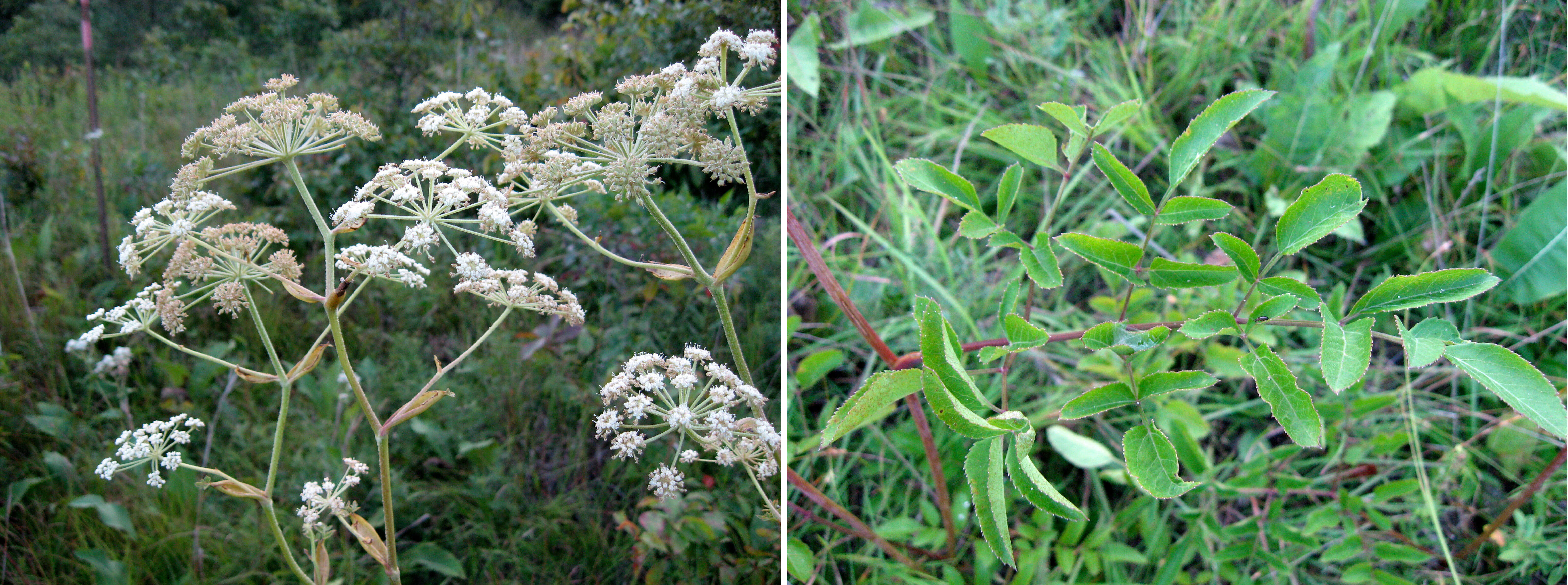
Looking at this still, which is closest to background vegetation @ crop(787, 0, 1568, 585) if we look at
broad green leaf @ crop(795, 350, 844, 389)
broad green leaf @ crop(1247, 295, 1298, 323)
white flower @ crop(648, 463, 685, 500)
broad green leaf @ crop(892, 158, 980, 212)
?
broad green leaf @ crop(795, 350, 844, 389)

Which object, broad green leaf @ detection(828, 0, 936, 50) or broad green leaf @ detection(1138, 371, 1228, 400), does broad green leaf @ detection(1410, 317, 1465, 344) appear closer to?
broad green leaf @ detection(1138, 371, 1228, 400)

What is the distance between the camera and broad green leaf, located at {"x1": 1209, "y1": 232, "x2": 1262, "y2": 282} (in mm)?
441

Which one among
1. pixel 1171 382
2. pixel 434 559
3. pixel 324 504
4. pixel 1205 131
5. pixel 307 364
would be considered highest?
pixel 1205 131

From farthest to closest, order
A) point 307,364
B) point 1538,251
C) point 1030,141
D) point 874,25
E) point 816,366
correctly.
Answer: point 874,25 → point 1538,251 → point 816,366 → point 307,364 → point 1030,141

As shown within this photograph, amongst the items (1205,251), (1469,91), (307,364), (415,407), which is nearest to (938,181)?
(415,407)

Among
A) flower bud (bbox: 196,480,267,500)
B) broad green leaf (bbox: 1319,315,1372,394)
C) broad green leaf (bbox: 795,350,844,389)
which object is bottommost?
flower bud (bbox: 196,480,267,500)

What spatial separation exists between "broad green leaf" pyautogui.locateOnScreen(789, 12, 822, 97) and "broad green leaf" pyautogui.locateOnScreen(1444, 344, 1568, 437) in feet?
2.44

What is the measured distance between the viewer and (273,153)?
0.58 meters

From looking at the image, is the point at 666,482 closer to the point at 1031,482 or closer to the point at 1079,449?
the point at 1031,482

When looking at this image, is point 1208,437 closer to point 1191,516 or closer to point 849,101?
point 1191,516

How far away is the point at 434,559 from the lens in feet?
2.78

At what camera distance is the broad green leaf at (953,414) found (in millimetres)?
407

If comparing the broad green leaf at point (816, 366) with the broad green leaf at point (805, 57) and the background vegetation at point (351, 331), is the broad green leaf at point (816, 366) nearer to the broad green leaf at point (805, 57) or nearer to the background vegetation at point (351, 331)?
the background vegetation at point (351, 331)

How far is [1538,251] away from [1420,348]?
2.92 ft
